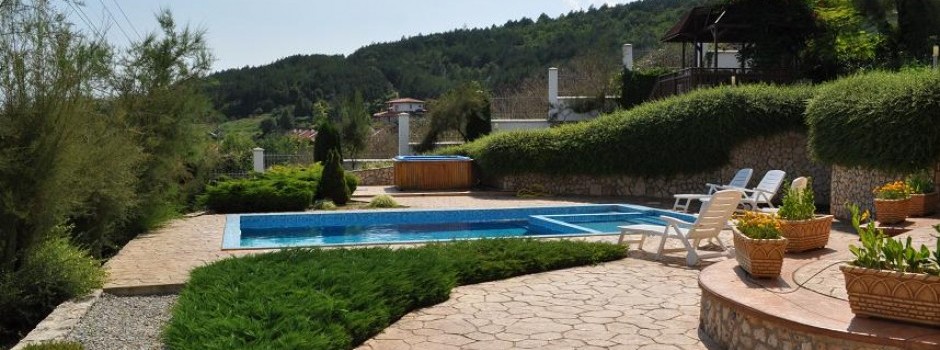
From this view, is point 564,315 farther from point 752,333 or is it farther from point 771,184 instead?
point 771,184

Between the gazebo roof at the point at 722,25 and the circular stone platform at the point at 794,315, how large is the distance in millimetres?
16946

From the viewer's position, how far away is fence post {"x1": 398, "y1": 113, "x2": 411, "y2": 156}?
92.2 feet

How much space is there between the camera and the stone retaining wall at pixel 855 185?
1211 cm

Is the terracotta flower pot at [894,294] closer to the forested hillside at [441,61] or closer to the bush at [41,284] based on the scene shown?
the bush at [41,284]

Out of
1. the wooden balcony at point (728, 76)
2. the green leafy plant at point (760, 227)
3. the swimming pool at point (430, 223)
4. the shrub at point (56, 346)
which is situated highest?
the wooden balcony at point (728, 76)

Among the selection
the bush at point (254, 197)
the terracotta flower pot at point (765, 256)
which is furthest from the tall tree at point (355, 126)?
the terracotta flower pot at point (765, 256)

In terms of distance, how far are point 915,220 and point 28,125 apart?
9390 millimetres

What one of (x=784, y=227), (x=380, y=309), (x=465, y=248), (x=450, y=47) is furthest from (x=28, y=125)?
(x=450, y=47)

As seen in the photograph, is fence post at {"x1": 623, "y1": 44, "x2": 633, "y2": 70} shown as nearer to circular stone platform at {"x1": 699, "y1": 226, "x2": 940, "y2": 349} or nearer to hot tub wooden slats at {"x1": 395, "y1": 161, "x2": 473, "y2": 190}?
hot tub wooden slats at {"x1": 395, "y1": 161, "x2": 473, "y2": 190}

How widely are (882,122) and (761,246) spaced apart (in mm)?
7644

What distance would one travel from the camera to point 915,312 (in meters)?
4.04

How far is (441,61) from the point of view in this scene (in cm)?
5809

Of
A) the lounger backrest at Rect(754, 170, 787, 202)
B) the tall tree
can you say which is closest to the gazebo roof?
the lounger backrest at Rect(754, 170, 787, 202)

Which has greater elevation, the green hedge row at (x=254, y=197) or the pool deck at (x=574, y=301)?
the green hedge row at (x=254, y=197)
